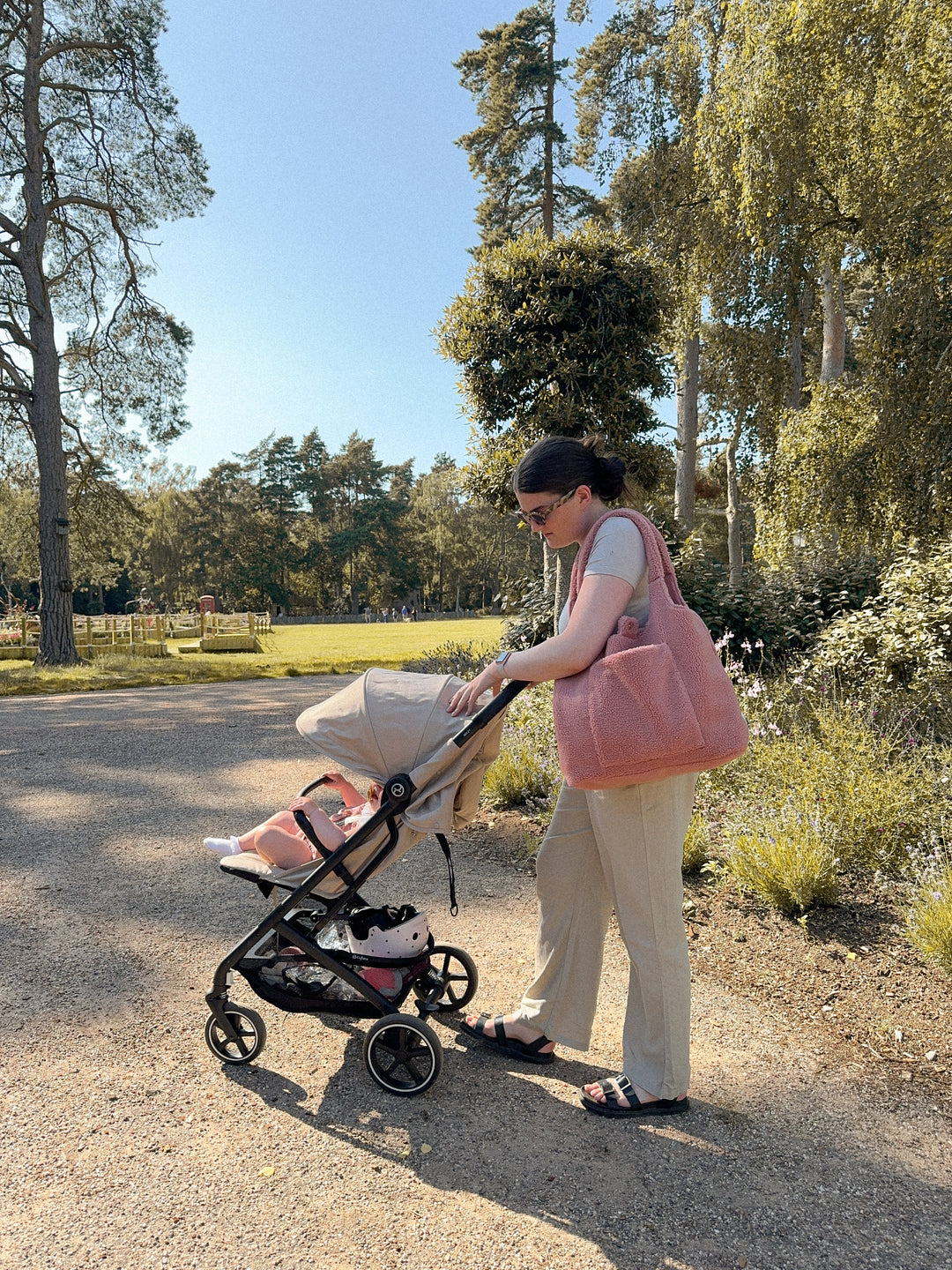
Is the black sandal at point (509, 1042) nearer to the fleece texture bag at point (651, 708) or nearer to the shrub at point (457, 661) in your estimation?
the fleece texture bag at point (651, 708)

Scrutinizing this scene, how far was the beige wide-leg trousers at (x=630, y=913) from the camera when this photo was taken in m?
2.32

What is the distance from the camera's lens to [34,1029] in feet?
9.64

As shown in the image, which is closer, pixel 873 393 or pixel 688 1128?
pixel 688 1128

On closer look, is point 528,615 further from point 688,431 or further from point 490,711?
point 688,431

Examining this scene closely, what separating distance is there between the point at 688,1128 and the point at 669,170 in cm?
1147

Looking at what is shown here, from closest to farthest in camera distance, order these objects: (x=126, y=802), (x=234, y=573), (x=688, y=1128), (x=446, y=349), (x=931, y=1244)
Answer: (x=931, y=1244)
(x=688, y=1128)
(x=126, y=802)
(x=446, y=349)
(x=234, y=573)

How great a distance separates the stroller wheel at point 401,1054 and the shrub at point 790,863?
178 cm

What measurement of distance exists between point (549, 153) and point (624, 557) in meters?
22.1

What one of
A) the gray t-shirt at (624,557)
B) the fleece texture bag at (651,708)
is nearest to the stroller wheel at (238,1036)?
the fleece texture bag at (651,708)

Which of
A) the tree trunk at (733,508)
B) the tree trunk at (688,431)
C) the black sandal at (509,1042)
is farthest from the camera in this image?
the tree trunk at (733,508)

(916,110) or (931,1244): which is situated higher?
(916,110)

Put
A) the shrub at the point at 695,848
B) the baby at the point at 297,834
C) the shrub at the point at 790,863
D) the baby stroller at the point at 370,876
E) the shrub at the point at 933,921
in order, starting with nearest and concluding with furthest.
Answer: the baby stroller at the point at 370,876, the baby at the point at 297,834, the shrub at the point at 933,921, the shrub at the point at 790,863, the shrub at the point at 695,848

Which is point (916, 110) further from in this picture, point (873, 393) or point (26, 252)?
point (26, 252)

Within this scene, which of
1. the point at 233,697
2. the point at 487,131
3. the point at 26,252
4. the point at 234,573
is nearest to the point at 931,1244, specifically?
the point at 233,697
